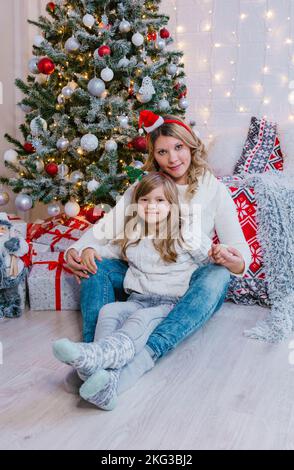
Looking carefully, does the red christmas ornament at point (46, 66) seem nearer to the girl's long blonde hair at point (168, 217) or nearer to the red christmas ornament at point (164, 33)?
the red christmas ornament at point (164, 33)

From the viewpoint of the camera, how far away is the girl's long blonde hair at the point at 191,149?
159 centimetres

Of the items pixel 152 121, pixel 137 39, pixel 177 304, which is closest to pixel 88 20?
pixel 137 39

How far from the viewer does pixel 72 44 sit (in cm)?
211

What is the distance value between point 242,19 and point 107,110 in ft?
4.63

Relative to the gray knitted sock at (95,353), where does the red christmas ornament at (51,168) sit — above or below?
above

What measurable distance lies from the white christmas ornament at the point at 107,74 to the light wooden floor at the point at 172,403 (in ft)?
3.92

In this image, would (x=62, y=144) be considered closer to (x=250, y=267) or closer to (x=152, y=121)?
(x=152, y=121)

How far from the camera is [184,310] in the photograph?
134 centimetres

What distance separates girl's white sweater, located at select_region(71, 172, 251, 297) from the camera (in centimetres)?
149

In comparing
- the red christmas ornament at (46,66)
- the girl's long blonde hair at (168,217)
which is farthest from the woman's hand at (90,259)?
Result: the red christmas ornament at (46,66)

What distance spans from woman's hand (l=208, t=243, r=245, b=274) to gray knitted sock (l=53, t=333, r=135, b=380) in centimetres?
41

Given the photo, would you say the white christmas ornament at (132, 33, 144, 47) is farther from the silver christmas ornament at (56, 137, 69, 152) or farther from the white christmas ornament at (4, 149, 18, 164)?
the white christmas ornament at (4, 149, 18, 164)

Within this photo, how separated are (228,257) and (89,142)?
0.98 m

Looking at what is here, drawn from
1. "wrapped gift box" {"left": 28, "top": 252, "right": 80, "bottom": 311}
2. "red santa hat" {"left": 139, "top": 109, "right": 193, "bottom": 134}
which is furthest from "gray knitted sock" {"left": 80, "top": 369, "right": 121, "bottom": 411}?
"red santa hat" {"left": 139, "top": 109, "right": 193, "bottom": 134}
